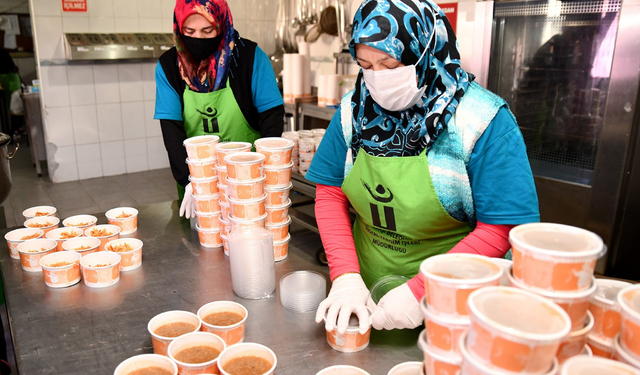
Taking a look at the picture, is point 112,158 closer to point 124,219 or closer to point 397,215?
point 124,219

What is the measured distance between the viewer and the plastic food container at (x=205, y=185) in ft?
6.06

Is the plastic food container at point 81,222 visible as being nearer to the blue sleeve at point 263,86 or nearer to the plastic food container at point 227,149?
the plastic food container at point 227,149

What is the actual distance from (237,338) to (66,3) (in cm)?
539

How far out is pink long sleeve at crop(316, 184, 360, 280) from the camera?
151cm

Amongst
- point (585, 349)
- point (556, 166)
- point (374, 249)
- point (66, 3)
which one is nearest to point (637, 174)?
point (556, 166)

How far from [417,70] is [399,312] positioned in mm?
655

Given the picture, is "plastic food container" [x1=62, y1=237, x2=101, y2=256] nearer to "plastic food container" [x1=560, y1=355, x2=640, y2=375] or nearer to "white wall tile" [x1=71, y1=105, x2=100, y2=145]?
"plastic food container" [x1=560, y1=355, x2=640, y2=375]

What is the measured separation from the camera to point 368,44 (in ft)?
4.25

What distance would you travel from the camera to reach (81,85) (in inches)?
223

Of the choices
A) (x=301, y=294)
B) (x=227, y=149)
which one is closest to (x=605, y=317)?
(x=301, y=294)

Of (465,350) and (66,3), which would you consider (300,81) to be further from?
(465,350)

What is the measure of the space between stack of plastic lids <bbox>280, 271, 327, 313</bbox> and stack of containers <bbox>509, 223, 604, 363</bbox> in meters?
0.78

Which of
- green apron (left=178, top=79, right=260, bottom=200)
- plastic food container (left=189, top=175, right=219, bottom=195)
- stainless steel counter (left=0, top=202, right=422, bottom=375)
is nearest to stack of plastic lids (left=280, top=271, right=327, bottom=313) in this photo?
stainless steel counter (left=0, top=202, right=422, bottom=375)

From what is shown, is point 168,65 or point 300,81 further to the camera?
point 300,81
